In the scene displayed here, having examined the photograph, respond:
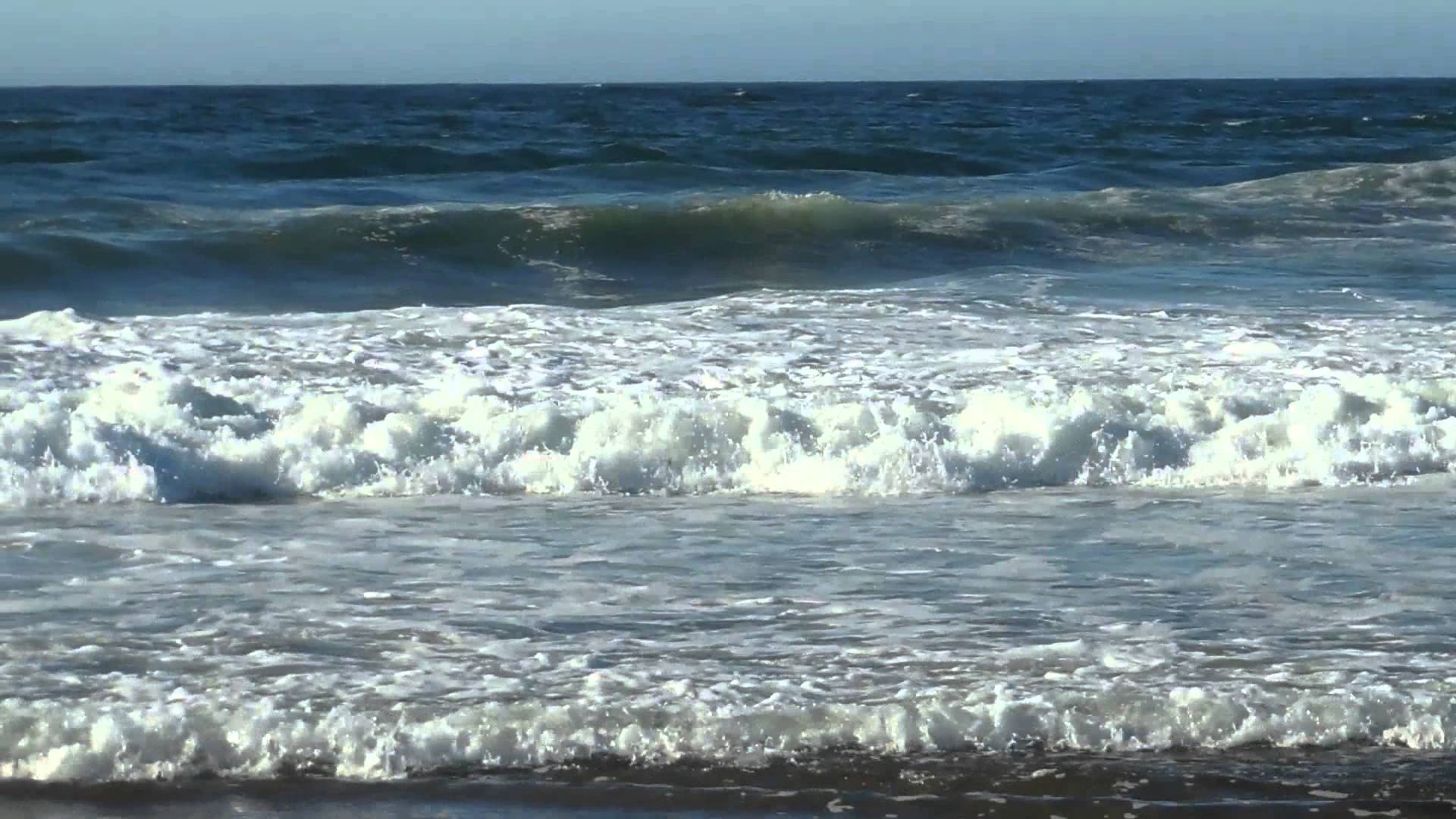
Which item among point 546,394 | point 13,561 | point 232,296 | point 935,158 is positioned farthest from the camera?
point 935,158

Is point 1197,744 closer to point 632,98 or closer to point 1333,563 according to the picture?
point 1333,563

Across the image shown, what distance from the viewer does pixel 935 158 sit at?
22141 millimetres

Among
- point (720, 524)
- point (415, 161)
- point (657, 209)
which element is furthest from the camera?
point (415, 161)

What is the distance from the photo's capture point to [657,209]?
15.2 meters

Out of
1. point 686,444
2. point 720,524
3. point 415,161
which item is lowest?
point 720,524

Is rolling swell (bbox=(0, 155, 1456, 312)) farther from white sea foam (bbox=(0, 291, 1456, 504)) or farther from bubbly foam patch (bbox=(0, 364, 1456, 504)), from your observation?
bubbly foam patch (bbox=(0, 364, 1456, 504))

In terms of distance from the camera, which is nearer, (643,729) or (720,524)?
(643,729)

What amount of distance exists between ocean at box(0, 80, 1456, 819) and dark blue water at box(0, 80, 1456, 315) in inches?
4.7

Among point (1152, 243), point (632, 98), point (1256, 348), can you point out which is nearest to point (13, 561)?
point (1256, 348)

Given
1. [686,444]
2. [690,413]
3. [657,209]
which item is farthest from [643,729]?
[657,209]

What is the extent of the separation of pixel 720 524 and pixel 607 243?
8122mm

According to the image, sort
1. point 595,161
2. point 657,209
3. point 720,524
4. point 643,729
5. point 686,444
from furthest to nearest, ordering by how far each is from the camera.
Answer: point 595,161 → point 657,209 → point 686,444 → point 720,524 → point 643,729

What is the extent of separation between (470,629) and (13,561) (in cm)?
165

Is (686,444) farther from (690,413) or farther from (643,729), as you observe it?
(643,729)
